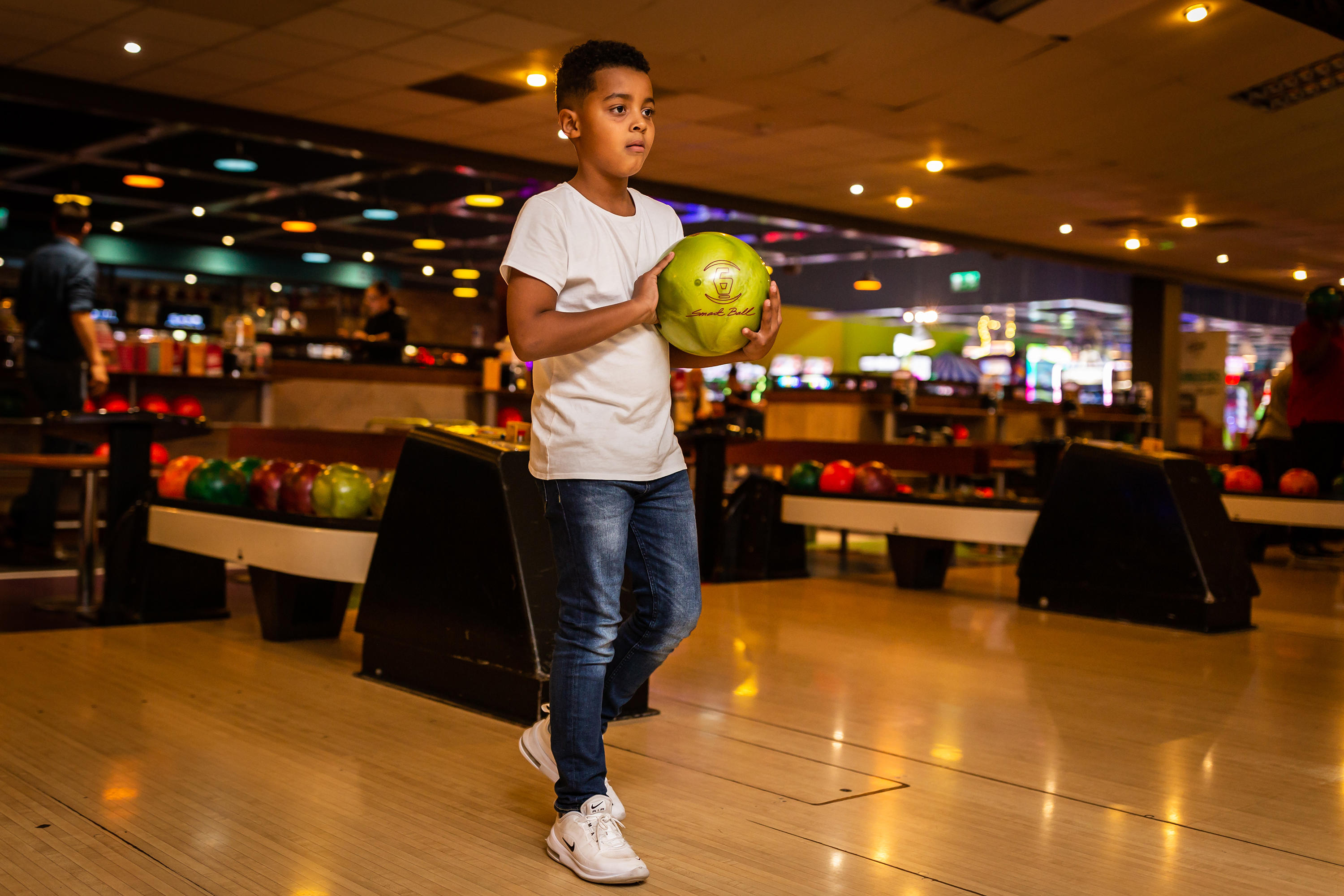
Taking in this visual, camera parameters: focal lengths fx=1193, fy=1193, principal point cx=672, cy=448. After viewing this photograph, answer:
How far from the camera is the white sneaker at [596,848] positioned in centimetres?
200

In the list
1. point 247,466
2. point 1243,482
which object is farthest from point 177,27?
point 1243,482

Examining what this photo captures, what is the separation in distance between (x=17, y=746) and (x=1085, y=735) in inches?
104

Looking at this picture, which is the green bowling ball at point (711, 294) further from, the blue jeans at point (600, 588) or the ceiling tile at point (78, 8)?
the ceiling tile at point (78, 8)

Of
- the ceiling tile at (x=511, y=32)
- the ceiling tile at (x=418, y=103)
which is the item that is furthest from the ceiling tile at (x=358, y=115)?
the ceiling tile at (x=511, y=32)

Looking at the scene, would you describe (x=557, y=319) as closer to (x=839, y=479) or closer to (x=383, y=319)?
(x=839, y=479)

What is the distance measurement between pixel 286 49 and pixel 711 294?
6.82 m

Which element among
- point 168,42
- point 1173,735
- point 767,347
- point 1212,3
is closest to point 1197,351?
point 1212,3

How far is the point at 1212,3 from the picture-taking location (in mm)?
6789

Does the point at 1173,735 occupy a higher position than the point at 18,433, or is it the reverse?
the point at 18,433

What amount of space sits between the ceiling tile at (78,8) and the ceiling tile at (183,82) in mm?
1057

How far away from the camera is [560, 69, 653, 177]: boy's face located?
2.06m

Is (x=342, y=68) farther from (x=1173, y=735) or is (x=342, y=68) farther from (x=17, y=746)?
(x=1173, y=735)

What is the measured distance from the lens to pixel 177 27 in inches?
293

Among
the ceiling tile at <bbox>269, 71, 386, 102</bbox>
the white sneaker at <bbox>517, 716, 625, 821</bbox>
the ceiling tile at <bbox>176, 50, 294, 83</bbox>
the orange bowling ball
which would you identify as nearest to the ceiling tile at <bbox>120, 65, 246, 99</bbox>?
the ceiling tile at <bbox>176, 50, 294, 83</bbox>
